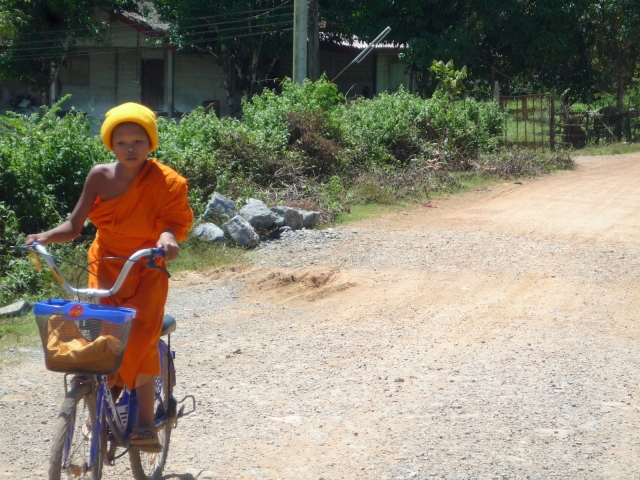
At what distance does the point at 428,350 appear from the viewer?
5.61 meters

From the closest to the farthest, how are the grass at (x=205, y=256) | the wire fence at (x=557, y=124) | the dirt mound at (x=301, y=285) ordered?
the dirt mound at (x=301, y=285)
the grass at (x=205, y=256)
the wire fence at (x=557, y=124)

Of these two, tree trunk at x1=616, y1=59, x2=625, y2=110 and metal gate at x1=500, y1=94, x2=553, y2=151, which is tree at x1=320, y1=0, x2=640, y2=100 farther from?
metal gate at x1=500, y1=94, x2=553, y2=151

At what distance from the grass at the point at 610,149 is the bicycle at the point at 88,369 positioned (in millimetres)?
17401

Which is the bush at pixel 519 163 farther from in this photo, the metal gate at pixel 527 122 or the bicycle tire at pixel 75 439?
the bicycle tire at pixel 75 439

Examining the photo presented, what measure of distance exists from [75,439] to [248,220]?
652 centimetres

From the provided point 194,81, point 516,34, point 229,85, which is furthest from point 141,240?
point 194,81

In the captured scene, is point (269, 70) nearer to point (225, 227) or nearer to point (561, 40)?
point (561, 40)

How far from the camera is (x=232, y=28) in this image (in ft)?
71.9

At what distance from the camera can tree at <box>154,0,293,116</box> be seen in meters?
21.8

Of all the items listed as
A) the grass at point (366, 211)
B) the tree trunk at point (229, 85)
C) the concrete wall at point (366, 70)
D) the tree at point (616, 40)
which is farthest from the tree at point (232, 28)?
the grass at point (366, 211)

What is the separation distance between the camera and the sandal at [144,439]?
3215mm

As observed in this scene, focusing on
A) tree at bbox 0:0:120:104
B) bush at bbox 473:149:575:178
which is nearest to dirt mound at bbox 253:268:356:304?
bush at bbox 473:149:575:178

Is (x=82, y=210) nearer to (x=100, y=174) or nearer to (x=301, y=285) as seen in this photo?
(x=100, y=174)

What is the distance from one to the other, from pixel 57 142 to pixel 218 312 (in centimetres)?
352
